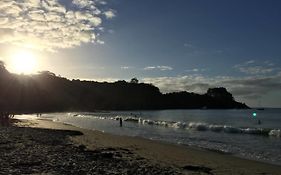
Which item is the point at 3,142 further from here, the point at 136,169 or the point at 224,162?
the point at 224,162

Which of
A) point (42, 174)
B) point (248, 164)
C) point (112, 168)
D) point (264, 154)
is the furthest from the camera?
point (264, 154)

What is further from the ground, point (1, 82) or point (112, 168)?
point (1, 82)

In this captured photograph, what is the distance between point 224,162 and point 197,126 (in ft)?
113

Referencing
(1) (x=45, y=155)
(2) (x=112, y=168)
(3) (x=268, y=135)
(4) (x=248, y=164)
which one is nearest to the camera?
(2) (x=112, y=168)

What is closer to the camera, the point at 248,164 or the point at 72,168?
the point at 72,168

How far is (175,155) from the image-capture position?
23406 millimetres

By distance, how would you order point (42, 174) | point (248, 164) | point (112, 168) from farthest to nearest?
point (248, 164)
point (112, 168)
point (42, 174)

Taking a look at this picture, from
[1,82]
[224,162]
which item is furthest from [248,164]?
[1,82]

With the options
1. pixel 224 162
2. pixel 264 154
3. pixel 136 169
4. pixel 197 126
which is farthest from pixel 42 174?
pixel 197 126

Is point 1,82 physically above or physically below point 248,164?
above

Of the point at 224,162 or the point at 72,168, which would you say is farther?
the point at 224,162

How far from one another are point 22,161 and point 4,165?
131cm

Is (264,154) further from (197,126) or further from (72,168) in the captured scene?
(197,126)

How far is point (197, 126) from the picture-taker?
5500 cm
